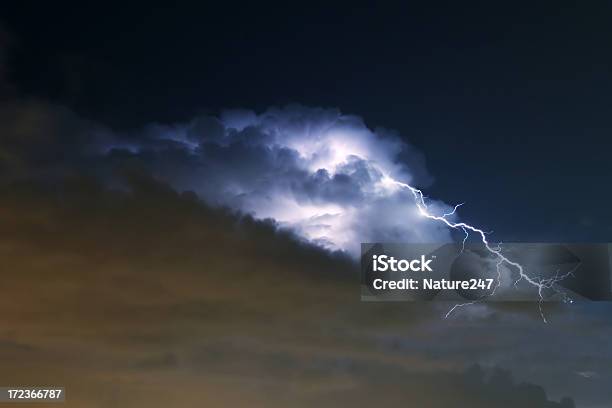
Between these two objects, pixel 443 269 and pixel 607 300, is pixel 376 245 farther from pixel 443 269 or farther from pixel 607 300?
pixel 607 300

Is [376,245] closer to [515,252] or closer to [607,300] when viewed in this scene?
[515,252]

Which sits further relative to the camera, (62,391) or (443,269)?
(443,269)

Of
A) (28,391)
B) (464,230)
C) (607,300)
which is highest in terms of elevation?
(464,230)

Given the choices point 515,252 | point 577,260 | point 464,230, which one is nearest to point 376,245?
point 464,230

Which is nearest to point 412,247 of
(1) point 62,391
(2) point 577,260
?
(2) point 577,260

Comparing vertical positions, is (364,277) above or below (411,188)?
below

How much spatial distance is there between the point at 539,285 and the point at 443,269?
1.61 m

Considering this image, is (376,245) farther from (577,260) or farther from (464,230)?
(577,260)

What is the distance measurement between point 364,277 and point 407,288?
0.71 m

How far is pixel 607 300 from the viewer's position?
13.8m

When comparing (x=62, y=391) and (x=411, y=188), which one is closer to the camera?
(x=62, y=391)

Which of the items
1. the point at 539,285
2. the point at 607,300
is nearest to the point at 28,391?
the point at 539,285

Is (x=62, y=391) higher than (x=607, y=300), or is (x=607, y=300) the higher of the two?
(x=607, y=300)

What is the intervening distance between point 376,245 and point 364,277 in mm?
541
